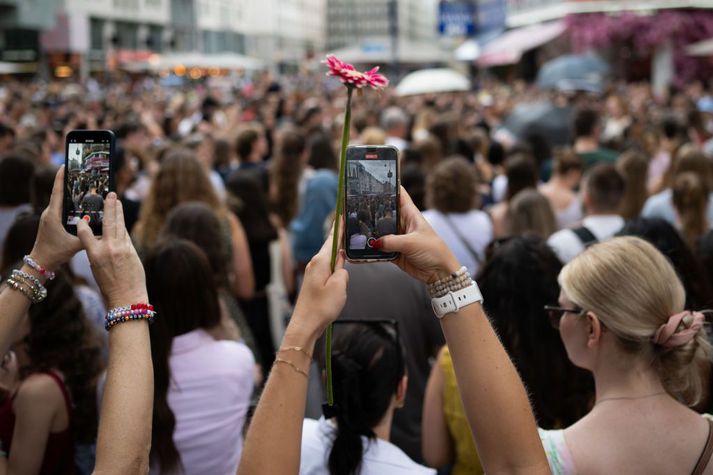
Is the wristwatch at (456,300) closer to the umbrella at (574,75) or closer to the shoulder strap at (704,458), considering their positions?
the shoulder strap at (704,458)

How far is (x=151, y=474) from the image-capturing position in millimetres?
2807

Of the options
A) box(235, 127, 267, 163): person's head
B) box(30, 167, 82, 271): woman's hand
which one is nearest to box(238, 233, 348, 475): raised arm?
box(30, 167, 82, 271): woman's hand

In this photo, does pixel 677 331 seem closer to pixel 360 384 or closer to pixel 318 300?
pixel 360 384

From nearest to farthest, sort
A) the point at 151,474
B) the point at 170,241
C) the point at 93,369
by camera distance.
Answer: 1. the point at 151,474
2. the point at 93,369
3. the point at 170,241

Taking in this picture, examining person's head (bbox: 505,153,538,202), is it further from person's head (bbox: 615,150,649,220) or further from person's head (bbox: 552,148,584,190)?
person's head (bbox: 615,150,649,220)

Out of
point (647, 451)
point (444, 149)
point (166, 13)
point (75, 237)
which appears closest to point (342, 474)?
point (647, 451)

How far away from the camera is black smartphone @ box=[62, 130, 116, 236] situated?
6.34 feet

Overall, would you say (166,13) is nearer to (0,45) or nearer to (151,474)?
(0,45)

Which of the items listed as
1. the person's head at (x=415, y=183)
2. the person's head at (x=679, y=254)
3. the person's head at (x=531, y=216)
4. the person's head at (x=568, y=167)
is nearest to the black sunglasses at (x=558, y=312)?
the person's head at (x=679, y=254)

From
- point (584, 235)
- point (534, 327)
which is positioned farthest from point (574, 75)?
point (534, 327)

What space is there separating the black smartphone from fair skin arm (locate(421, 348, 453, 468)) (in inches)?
59.9

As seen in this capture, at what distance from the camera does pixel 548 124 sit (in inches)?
464

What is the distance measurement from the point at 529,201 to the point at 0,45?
37.0 meters

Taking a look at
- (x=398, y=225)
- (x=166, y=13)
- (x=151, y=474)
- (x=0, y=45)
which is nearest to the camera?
(x=398, y=225)
